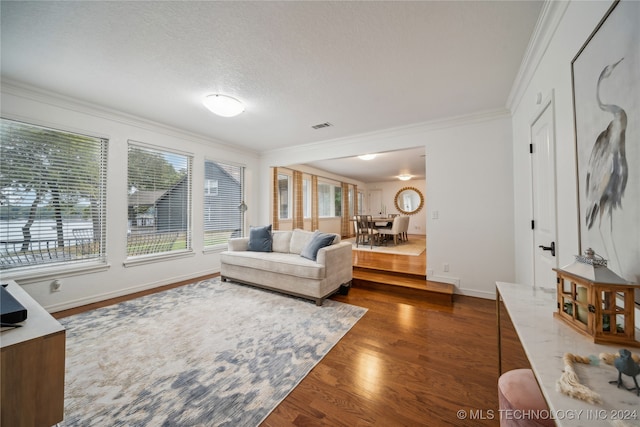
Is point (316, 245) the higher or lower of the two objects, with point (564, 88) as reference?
lower

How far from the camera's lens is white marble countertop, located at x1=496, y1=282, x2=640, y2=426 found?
1.73ft

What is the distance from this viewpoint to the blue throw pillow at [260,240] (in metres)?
3.96

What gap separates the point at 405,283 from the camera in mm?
3498

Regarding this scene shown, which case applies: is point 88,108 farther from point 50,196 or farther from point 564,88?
point 564,88

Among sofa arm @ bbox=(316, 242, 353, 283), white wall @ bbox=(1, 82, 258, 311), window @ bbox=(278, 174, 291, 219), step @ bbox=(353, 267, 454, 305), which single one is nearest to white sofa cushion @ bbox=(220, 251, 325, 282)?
sofa arm @ bbox=(316, 242, 353, 283)

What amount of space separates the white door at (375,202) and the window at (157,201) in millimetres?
8083

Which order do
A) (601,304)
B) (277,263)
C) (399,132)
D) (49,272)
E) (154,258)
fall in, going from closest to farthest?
(601,304) < (49,272) < (277,263) < (154,258) < (399,132)

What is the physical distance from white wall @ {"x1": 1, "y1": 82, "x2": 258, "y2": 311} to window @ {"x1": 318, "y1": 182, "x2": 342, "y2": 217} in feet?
14.0

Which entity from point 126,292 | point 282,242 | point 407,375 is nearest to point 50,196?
point 126,292

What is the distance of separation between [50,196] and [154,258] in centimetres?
142

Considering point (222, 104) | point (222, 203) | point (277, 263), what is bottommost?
point (277, 263)

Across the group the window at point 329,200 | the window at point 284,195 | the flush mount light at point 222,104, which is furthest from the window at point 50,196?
the window at point 329,200

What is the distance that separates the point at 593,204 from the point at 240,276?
3865mm

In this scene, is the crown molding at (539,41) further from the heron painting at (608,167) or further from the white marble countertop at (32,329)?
the white marble countertop at (32,329)
